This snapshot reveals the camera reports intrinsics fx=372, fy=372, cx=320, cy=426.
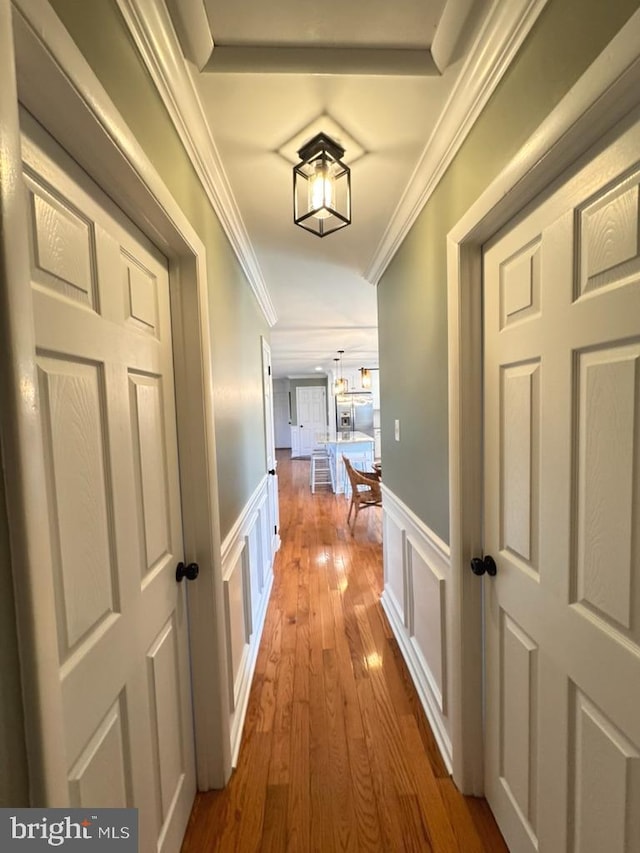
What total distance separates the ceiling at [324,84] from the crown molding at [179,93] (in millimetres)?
26

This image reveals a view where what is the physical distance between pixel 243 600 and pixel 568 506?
1.61 m

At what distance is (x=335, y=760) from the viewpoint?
1.52 m

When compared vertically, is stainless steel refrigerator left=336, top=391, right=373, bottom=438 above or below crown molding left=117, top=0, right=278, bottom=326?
below

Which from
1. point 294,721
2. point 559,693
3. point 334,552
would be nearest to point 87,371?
point 559,693

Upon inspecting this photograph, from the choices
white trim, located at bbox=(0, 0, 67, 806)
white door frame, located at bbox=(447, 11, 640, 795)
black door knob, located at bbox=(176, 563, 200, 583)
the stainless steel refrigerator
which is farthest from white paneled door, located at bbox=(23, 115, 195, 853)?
the stainless steel refrigerator

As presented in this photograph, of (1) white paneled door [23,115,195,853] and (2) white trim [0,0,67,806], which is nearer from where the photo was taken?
(2) white trim [0,0,67,806]

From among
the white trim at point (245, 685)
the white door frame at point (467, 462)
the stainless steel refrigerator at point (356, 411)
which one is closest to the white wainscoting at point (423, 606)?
the white door frame at point (467, 462)

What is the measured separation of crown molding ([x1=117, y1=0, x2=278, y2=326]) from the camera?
2.77ft

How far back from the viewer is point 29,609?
52cm

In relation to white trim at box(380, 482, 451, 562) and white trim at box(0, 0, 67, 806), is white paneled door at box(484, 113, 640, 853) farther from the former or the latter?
white trim at box(0, 0, 67, 806)

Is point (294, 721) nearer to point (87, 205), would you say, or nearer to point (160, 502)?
point (160, 502)

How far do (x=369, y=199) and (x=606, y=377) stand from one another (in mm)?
1403

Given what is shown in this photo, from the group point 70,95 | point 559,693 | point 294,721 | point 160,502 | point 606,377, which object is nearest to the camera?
point 70,95

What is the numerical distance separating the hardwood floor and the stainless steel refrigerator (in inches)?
249
